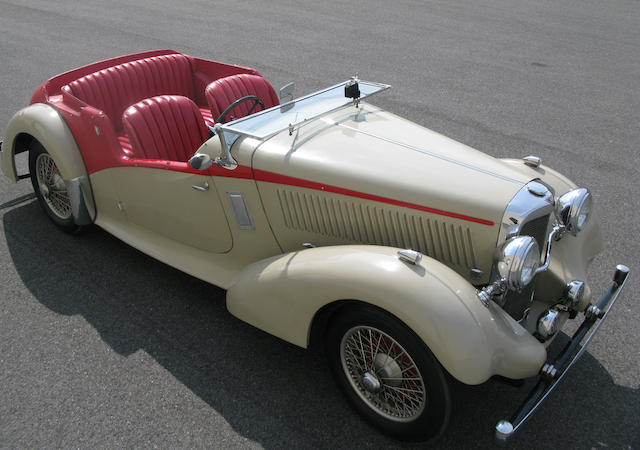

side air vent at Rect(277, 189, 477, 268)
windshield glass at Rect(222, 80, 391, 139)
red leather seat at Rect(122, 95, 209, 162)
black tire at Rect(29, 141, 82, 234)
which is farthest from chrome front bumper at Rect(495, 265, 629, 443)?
black tire at Rect(29, 141, 82, 234)

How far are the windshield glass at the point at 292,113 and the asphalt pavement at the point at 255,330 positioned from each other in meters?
1.21

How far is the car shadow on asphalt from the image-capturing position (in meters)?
2.80

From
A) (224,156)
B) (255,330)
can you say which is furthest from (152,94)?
(255,330)

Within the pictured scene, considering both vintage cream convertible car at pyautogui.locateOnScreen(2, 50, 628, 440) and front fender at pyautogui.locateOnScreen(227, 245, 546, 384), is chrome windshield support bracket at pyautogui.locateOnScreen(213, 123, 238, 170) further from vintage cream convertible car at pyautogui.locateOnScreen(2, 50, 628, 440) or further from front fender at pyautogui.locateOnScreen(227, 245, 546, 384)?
front fender at pyautogui.locateOnScreen(227, 245, 546, 384)

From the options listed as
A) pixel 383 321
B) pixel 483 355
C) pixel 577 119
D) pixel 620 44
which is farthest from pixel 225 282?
pixel 620 44

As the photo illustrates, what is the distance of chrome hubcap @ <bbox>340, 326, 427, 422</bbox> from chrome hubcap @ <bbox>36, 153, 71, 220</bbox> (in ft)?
8.44

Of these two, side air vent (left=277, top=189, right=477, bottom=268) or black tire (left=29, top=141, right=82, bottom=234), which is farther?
black tire (left=29, top=141, right=82, bottom=234)

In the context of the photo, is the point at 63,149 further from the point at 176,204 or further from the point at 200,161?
the point at 200,161

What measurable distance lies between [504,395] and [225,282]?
1688mm

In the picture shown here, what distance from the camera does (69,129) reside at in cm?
395

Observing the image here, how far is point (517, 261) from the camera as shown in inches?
95.0

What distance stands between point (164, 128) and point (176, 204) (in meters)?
0.59

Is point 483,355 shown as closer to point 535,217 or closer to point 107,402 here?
point 535,217

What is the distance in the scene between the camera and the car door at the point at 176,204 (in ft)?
10.9
